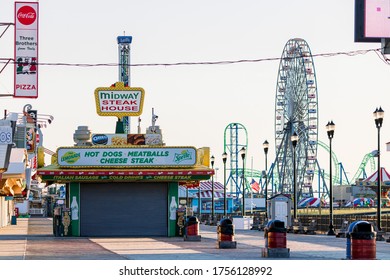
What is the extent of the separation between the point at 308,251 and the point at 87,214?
1774 cm

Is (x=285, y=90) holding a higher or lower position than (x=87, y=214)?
higher

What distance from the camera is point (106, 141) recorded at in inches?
1817

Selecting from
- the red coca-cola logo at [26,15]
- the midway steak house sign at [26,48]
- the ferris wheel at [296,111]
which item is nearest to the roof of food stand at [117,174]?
the midway steak house sign at [26,48]

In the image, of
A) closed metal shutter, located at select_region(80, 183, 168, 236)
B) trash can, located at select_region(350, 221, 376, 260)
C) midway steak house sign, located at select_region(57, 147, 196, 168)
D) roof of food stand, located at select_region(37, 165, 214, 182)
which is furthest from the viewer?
closed metal shutter, located at select_region(80, 183, 168, 236)

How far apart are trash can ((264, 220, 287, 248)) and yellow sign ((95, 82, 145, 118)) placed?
75.0 ft

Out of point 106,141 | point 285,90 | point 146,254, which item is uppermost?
point 285,90

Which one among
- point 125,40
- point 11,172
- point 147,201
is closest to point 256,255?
point 147,201

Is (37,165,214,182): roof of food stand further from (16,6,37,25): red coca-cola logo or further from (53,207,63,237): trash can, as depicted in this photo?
(16,6,37,25): red coca-cola logo

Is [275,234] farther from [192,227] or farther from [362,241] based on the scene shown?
[192,227]

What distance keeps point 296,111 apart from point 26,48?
190 feet

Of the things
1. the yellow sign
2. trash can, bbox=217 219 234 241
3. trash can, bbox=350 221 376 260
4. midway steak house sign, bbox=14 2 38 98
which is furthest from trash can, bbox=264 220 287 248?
midway steak house sign, bbox=14 2 38 98

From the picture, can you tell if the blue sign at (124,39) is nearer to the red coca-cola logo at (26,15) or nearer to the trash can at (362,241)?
the red coca-cola logo at (26,15)

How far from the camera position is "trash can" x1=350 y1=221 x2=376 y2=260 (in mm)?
20964

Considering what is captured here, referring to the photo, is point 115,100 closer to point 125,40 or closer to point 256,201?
point 125,40
